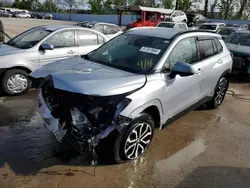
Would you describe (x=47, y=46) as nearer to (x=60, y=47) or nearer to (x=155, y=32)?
A: (x=60, y=47)

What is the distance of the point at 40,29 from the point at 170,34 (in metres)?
3.88

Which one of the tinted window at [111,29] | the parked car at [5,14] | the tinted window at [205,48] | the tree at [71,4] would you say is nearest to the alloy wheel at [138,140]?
the tinted window at [205,48]

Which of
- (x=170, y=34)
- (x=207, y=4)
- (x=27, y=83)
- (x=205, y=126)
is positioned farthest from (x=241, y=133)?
(x=207, y=4)

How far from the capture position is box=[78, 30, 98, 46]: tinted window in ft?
22.5

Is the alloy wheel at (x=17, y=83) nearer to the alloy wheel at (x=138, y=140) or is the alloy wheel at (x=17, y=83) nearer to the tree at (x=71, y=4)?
the alloy wheel at (x=138, y=140)

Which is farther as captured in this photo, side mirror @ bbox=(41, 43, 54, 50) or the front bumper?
side mirror @ bbox=(41, 43, 54, 50)

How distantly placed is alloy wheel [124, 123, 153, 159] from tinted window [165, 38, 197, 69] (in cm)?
101

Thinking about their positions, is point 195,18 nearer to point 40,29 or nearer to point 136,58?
point 40,29

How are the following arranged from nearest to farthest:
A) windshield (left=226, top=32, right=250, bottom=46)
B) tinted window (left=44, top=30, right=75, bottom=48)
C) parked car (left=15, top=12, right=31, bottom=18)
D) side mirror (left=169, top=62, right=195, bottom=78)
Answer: side mirror (left=169, top=62, right=195, bottom=78) → tinted window (left=44, top=30, right=75, bottom=48) → windshield (left=226, top=32, right=250, bottom=46) → parked car (left=15, top=12, right=31, bottom=18)

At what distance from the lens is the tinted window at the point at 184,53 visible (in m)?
3.88

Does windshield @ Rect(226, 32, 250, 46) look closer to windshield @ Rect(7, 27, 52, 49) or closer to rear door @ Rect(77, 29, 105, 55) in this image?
rear door @ Rect(77, 29, 105, 55)

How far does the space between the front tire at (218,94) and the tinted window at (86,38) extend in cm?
354

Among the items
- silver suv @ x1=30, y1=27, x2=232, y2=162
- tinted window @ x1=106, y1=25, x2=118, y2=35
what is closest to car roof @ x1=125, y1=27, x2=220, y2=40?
silver suv @ x1=30, y1=27, x2=232, y2=162

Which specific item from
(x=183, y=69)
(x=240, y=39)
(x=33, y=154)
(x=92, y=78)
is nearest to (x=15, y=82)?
(x=33, y=154)
